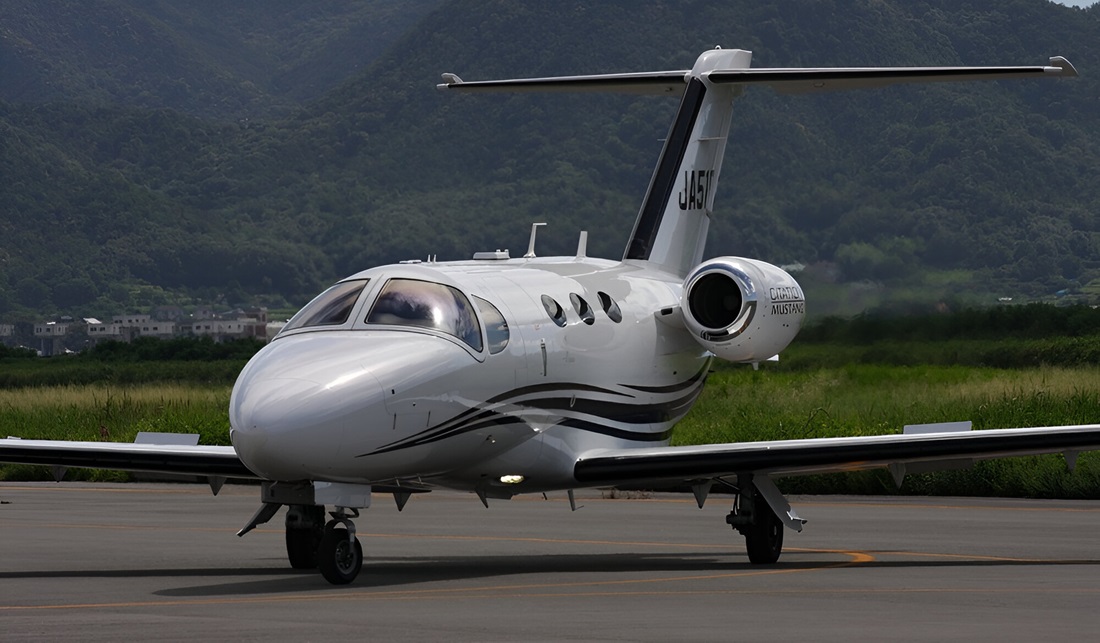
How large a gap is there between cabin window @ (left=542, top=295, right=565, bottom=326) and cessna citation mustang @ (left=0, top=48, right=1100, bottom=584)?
3 cm

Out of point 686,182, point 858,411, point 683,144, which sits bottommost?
point 858,411

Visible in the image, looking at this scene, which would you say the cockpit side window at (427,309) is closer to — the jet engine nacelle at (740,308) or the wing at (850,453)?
the wing at (850,453)

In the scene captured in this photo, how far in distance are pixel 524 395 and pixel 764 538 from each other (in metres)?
2.80

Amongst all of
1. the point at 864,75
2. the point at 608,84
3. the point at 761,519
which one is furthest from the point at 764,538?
the point at 608,84

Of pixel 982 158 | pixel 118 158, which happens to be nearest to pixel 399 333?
pixel 982 158

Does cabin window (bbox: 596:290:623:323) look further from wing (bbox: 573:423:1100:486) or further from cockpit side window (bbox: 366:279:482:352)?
cockpit side window (bbox: 366:279:482:352)

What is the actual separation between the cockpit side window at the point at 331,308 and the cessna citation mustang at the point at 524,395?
0.02 meters

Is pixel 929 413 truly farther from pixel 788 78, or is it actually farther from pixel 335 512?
pixel 335 512

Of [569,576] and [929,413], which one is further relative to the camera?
[929,413]

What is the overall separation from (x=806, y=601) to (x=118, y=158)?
17751cm

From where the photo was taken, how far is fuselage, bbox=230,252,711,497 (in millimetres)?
14859

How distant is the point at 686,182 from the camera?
76.2ft

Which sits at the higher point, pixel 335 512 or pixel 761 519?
pixel 335 512

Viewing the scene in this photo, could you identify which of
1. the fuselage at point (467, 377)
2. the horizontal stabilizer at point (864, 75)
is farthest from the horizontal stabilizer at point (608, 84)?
the fuselage at point (467, 377)
